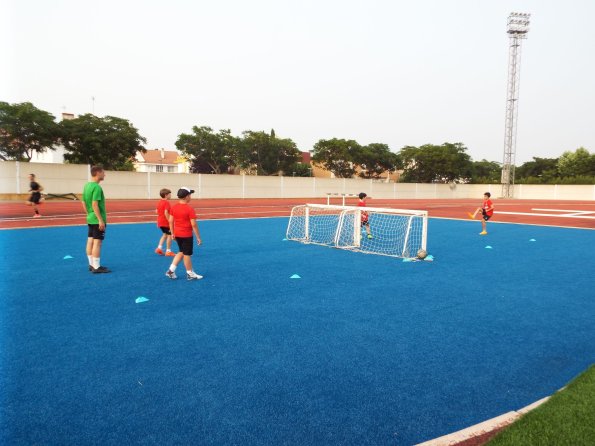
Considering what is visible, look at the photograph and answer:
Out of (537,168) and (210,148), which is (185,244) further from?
(537,168)

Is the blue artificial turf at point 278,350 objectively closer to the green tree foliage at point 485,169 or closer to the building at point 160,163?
the green tree foliage at point 485,169

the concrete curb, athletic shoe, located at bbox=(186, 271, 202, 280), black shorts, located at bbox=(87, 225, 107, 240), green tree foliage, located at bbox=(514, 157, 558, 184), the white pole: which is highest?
green tree foliage, located at bbox=(514, 157, 558, 184)

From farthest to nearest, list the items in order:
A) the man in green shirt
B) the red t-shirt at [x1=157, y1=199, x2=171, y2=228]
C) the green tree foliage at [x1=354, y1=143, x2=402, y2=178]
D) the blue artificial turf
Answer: the green tree foliage at [x1=354, y1=143, x2=402, y2=178] → the red t-shirt at [x1=157, y1=199, x2=171, y2=228] → the man in green shirt → the blue artificial turf

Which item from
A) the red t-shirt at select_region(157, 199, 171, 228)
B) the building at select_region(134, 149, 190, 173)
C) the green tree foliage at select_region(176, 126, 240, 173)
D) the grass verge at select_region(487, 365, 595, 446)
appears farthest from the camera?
the building at select_region(134, 149, 190, 173)

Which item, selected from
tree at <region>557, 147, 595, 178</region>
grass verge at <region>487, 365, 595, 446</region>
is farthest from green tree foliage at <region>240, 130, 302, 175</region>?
grass verge at <region>487, 365, 595, 446</region>

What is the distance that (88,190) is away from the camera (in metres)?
8.27

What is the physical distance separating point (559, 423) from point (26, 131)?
40.8 m

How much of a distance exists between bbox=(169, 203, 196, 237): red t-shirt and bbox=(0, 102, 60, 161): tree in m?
32.3

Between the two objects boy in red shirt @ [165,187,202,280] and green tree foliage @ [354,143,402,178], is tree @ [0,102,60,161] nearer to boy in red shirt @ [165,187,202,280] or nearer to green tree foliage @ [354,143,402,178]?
boy in red shirt @ [165,187,202,280]

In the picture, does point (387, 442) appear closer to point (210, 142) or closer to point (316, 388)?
point (316, 388)

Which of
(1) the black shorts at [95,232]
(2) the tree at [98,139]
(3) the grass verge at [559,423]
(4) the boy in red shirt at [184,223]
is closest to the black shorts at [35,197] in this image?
(1) the black shorts at [95,232]

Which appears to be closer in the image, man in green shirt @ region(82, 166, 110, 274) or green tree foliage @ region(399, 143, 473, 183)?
man in green shirt @ region(82, 166, 110, 274)

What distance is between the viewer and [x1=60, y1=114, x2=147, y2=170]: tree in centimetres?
3872

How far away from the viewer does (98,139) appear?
39.2 meters
